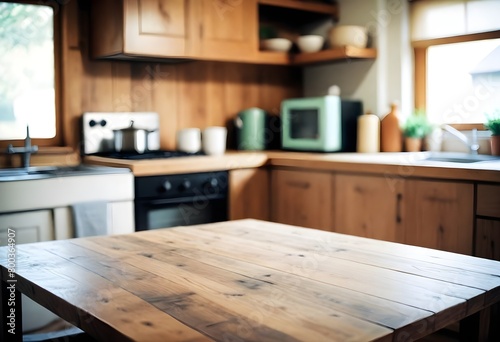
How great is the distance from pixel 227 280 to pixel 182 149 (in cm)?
239

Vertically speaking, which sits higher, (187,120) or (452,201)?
(187,120)

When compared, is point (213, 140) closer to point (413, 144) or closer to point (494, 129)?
point (413, 144)

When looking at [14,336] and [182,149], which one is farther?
[182,149]

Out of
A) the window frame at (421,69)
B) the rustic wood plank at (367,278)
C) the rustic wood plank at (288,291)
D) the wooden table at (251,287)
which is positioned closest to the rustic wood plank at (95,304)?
the wooden table at (251,287)

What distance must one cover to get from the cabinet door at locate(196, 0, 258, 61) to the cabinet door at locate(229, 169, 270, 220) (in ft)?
2.38

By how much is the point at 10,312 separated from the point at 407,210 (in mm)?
1910

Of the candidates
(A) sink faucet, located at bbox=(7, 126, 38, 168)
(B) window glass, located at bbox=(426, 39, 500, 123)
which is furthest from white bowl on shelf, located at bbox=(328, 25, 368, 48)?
(A) sink faucet, located at bbox=(7, 126, 38, 168)

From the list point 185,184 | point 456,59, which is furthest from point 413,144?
point 185,184

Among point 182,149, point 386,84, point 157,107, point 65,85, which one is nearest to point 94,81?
point 65,85

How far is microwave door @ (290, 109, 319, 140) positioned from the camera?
3.58 m

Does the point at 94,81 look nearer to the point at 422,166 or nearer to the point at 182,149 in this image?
the point at 182,149

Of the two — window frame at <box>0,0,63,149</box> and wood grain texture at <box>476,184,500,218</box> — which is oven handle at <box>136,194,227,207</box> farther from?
wood grain texture at <box>476,184,500,218</box>

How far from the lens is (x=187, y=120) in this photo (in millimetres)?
3783

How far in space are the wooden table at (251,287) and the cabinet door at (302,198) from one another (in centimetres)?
151
